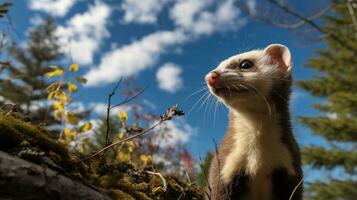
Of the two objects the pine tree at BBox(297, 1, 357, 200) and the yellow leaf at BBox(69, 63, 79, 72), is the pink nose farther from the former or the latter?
the pine tree at BBox(297, 1, 357, 200)

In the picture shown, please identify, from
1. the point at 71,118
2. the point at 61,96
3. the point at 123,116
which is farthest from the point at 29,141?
the point at 61,96

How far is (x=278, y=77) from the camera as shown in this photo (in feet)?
16.0

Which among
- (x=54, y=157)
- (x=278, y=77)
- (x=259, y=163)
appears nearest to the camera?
(x=54, y=157)

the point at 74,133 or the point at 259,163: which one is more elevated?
the point at 74,133

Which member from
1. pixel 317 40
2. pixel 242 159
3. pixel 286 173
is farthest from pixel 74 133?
pixel 317 40

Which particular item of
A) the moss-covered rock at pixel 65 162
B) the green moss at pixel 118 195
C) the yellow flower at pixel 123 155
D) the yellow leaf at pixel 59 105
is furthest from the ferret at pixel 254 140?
the yellow leaf at pixel 59 105

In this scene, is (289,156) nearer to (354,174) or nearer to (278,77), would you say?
(278,77)

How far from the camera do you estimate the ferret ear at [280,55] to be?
5.09m

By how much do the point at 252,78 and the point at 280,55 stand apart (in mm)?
818

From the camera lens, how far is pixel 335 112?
2988 centimetres

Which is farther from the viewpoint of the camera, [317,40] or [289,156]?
[317,40]

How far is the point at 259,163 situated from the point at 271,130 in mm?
388

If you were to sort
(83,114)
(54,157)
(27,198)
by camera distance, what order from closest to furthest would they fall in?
(27,198)
(54,157)
(83,114)

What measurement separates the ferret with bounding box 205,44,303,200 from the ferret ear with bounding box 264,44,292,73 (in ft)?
0.81
